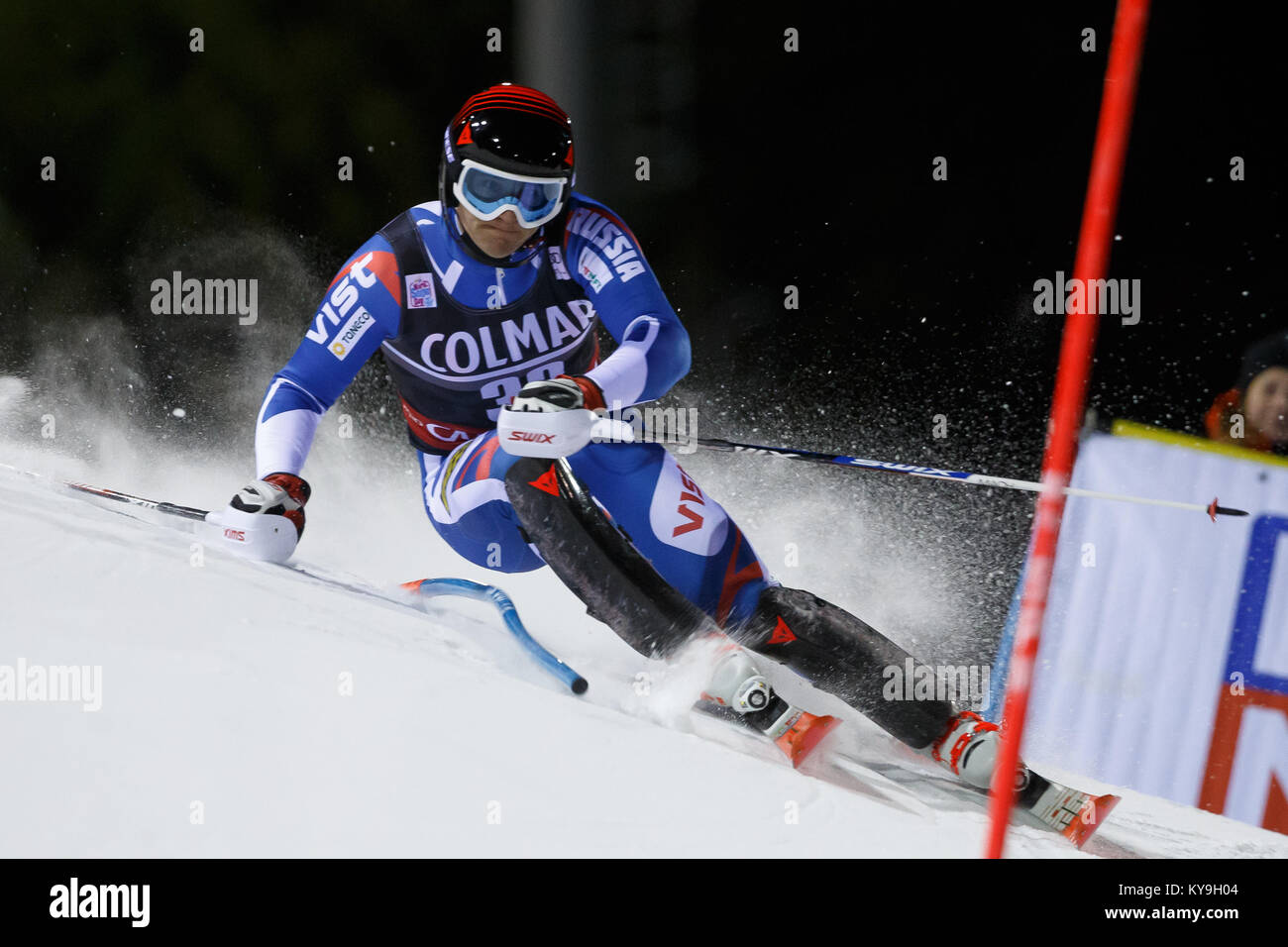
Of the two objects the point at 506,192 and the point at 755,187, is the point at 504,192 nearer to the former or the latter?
the point at 506,192

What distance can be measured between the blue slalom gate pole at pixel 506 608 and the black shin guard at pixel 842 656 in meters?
0.41

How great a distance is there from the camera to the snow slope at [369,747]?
1.65 m

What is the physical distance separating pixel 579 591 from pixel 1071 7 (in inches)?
101

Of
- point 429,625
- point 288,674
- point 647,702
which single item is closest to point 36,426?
point 429,625

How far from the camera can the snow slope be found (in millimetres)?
1651

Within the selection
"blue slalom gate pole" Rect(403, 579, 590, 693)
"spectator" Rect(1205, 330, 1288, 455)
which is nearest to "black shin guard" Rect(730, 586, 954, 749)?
"blue slalom gate pole" Rect(403, 579, 590, 693)

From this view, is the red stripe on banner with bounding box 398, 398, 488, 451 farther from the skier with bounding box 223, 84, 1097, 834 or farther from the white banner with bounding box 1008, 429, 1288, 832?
the white banner with bounding box 1008, 429, 1288, 832

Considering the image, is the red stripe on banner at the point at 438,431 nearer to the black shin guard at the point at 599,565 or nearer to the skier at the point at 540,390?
the skier at the point at 540,390

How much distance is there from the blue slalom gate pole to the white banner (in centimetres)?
119

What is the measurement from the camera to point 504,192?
2.41 metres

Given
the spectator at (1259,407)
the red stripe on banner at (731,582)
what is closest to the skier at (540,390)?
the red stripe on banner at (731,582)

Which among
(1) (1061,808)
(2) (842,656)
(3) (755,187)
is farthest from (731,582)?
(3) (755,187)

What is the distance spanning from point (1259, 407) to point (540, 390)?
183 cm

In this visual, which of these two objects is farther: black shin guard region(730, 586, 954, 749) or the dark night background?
the dark night background
